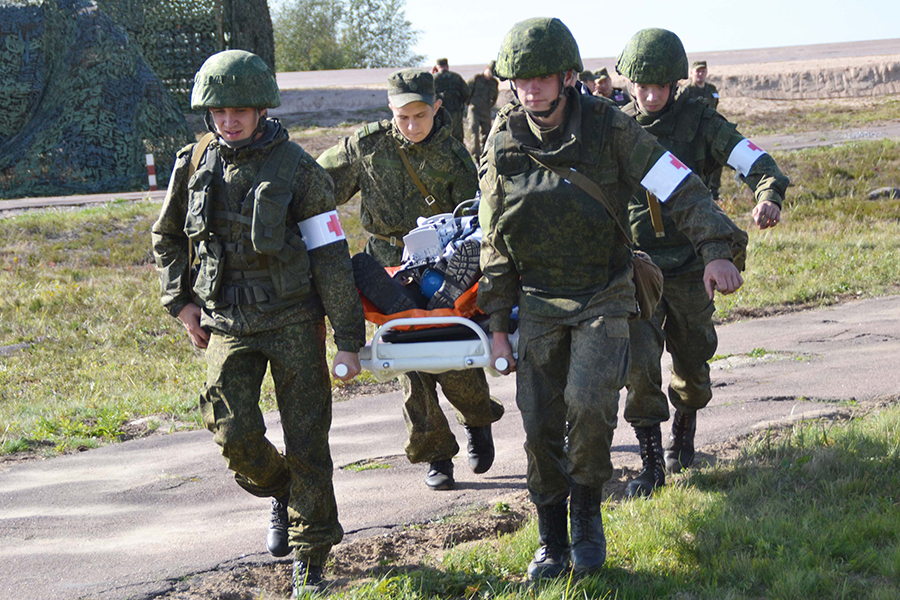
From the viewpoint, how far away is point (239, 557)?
4.35 metres

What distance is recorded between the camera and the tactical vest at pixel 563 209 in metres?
3.68

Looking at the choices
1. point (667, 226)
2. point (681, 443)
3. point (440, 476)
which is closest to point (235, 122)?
point (667, 226)

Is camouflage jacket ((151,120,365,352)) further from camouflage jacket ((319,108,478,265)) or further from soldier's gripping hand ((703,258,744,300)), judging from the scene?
soldier's gripping hand ((703,258,744,300))

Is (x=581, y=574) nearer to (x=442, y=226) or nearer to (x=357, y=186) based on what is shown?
(x=442, y=226)

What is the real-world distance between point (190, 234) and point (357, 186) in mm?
1530

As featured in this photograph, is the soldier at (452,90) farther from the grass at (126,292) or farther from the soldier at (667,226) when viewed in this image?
the soldier at (667,226)

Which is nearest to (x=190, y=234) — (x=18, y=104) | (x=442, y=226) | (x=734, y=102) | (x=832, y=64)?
(x=442, y=226)

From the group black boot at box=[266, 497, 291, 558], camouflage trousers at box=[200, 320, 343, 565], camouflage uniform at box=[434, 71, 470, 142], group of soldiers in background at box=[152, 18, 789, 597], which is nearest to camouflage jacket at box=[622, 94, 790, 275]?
group of soldiers in background at box=[152, 18, 789, 597]

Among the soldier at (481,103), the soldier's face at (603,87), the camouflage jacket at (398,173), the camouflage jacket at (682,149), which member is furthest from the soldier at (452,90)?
the camouflage jacket at (682,149)

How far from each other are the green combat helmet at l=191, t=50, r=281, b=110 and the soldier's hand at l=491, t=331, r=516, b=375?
4.43 feet

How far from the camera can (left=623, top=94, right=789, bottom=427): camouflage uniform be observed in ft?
15.6

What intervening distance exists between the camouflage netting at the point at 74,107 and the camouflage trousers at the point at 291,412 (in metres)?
15.5

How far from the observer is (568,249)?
372cm

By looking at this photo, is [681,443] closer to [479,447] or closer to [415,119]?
[479,447]
